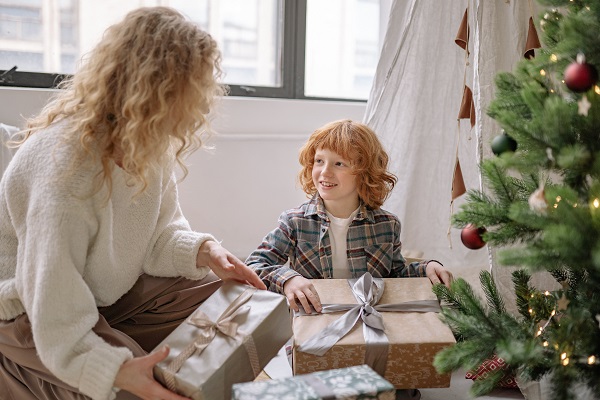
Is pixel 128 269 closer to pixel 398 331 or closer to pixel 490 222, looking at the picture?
pixel 398 331

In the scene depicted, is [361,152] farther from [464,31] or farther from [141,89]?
[141,89]

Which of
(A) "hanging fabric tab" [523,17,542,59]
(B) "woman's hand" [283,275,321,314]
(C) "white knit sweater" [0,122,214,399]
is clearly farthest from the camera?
(A) "hanging fabric tab" [523,17,542,59]

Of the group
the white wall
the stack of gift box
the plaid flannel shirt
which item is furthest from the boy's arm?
the white wall

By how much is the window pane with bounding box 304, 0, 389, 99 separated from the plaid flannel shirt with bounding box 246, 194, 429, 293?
1.04m

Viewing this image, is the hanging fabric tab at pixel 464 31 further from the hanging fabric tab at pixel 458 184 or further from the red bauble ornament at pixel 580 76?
the red bauble ornament at pixel 580 76

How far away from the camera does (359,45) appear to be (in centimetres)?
292

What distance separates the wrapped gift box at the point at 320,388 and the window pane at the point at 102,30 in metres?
1.40

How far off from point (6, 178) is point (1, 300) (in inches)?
9.5

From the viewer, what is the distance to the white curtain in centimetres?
210

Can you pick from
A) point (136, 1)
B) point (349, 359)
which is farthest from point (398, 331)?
point (136, 1)

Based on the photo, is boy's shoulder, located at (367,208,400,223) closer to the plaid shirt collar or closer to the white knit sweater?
the plaid shirt collar

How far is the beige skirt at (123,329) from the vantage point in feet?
4.29

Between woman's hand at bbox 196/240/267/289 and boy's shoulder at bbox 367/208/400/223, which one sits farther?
boy's shoulder at bbox 367/208/400/223

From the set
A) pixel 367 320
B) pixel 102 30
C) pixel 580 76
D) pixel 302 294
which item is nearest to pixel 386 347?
pixel 367 320
